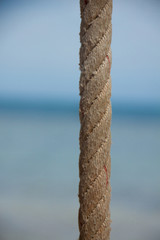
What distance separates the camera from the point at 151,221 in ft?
4.29

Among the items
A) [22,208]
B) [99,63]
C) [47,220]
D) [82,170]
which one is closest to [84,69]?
[99,63]

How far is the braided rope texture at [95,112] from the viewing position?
452mm

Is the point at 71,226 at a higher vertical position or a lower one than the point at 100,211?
lower

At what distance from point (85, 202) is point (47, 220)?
0.87 m

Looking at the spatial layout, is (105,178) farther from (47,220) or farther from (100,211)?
(47,220)

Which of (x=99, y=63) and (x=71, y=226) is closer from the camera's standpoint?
(x=99, y=63)

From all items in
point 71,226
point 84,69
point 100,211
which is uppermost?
point 84,69

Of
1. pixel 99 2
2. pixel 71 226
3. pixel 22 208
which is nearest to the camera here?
pixel 99 2

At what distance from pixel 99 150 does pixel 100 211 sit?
2.9 inches

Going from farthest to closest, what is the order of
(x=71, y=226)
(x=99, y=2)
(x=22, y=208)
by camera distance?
(x=22, y=208)
(x=71, y=226)
(x=99, y=2)

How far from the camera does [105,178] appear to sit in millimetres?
462

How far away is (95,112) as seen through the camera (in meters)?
0.45

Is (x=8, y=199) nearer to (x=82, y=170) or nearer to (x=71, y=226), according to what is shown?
(x=71, y=226)

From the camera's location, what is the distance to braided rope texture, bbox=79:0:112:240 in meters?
0.45
